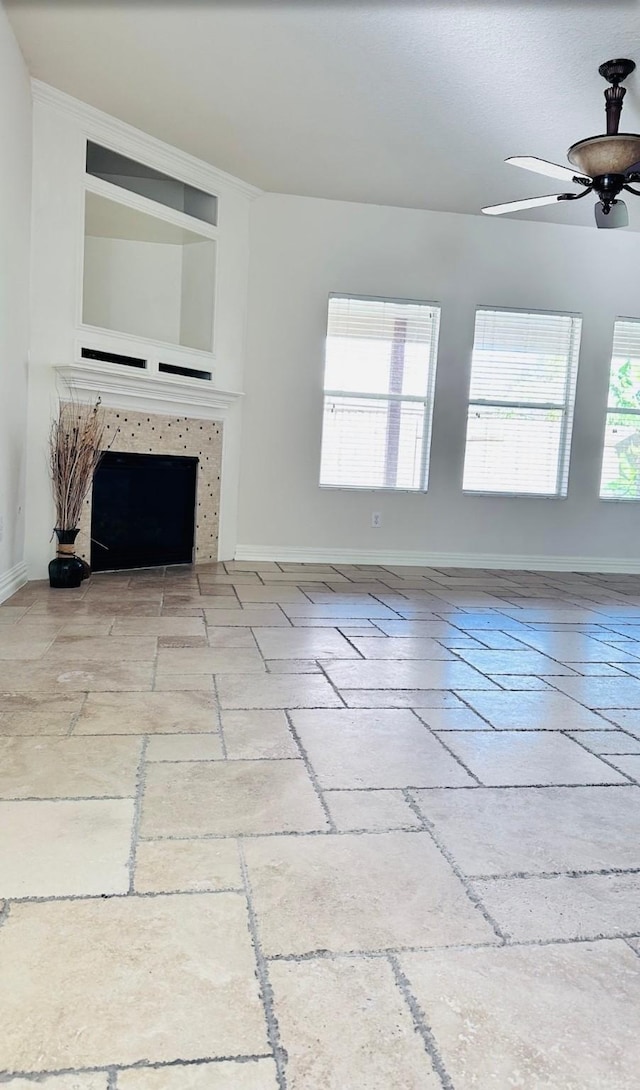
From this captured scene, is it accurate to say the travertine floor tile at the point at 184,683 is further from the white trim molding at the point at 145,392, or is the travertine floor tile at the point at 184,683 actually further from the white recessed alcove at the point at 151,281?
the white recessed alcove at the point at 151,281

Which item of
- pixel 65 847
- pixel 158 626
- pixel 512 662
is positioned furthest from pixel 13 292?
pixel 65 847

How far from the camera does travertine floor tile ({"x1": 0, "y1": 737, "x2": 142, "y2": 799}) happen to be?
179 cm

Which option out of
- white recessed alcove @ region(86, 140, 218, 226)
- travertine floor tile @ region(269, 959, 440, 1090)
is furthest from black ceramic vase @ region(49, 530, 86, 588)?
travertine floor tile @ region(269, 959, 440, 1090)

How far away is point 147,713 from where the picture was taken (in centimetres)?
237

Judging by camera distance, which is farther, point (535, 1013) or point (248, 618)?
point (248, 618)

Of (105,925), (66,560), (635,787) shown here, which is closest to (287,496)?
(66,560)

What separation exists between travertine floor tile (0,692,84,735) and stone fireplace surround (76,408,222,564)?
2.65 meters

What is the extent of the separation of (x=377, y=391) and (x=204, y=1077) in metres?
5.62

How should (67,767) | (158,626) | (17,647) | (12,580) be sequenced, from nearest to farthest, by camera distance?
1. (67,767)
2. (17,647)
3. (158,626)
4. (12,580)

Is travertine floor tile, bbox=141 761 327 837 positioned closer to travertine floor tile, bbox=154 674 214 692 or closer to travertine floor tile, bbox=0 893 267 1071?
travertine floor tile, bbox=0 893 267 1071

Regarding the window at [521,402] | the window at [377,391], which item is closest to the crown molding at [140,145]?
the window at [377,391]

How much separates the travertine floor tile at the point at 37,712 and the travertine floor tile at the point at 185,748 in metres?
0.28

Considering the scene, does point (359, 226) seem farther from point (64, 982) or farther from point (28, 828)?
point (64, 982)

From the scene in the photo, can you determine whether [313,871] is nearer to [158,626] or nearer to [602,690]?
[602,690]
